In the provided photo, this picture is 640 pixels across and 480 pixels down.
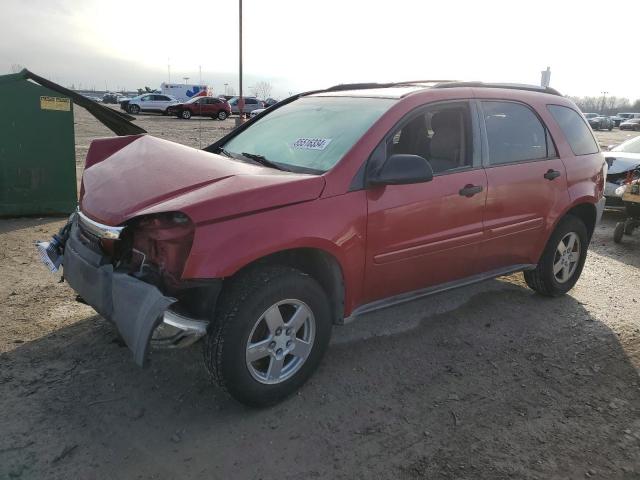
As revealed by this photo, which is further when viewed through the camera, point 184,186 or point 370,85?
point 370,85

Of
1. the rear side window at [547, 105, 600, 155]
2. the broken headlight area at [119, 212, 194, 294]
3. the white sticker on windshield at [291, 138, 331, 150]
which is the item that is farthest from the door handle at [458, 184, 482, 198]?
the broken headlight area at [119, 212, 194, 294]

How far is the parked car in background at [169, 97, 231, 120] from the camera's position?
35.9m

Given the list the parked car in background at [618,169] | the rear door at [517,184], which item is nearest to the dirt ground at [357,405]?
the rear door at [517,184]

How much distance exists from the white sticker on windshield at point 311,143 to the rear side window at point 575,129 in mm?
2342

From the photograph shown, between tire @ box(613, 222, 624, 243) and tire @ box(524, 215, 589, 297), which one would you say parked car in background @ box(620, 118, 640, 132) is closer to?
tire @ box(613, 222, 624, 243)

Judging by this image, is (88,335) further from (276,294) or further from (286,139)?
(286,139)

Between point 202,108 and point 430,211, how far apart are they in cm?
3487

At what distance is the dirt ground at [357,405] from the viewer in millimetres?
2572

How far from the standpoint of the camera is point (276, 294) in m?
2.83

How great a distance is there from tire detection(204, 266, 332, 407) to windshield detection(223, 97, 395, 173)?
2.59ft

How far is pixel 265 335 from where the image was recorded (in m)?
2.94

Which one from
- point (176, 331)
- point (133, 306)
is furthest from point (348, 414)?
point (133, 306)

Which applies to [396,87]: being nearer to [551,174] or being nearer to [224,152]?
[224,152]

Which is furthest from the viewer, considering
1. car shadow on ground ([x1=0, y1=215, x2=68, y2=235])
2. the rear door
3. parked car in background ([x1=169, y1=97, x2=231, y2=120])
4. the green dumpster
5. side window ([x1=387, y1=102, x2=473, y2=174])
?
parked car in background ([x1=169, y1=97, x2=231, y2=120])
